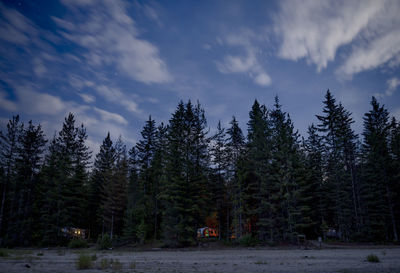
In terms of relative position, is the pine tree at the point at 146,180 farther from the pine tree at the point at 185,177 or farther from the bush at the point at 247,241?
the bush at the point at 247,241

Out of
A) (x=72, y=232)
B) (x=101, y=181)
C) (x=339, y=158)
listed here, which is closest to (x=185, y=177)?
(x=339, y=158)

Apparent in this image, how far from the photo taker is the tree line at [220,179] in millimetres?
26109

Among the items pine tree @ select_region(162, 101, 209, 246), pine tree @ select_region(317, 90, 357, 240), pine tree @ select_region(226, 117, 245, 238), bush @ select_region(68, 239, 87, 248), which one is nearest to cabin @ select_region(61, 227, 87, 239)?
bush @ select_region(68, 239, 87, 248)

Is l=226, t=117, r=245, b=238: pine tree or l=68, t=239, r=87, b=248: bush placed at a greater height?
l=226, t=117, r=245, b=238: pine tree


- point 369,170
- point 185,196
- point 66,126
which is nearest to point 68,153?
point 66,126

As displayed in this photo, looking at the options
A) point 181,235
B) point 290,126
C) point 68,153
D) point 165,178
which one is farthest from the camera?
point 68,153

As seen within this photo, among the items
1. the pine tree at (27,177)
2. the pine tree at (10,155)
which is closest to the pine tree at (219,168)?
the pine tree at (27,177)

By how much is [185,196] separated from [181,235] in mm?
3981

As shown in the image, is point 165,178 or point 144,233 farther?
point 144,233

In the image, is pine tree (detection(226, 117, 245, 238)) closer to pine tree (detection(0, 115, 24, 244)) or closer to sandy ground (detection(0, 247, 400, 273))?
sandy ground (detection(0, 247, 400, 273))

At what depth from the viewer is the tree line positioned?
Result: 2611cm

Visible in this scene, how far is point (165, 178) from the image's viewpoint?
26234 mm

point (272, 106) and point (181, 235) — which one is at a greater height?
point (272, 106)

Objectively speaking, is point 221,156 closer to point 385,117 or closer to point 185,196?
point 185,196
